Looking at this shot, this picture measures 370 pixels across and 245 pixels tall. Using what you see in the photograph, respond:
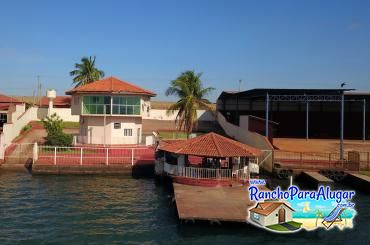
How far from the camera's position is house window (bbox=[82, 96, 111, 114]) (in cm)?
4184

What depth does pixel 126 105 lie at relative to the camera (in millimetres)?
42156

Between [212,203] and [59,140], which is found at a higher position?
[59,140]

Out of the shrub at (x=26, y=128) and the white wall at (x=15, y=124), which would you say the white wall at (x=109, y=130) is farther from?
the shrub at (x=26, y=128)

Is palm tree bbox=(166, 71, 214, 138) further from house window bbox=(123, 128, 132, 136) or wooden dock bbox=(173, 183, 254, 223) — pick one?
wooden dock bbox=(173, 183, 254, 223)

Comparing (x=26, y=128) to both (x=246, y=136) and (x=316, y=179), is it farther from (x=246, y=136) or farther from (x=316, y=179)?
(x=316, y=179)

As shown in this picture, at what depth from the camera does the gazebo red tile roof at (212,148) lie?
2603cm

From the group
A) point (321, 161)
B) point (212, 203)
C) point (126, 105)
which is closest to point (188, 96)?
point (126, 105)

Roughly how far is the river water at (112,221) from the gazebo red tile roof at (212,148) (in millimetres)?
3111

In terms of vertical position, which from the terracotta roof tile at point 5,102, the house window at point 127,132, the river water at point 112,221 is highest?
the terracotta roof tile at point 5,102

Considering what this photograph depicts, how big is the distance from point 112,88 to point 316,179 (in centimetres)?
2158

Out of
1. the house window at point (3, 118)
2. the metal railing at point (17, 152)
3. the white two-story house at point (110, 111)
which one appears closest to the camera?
the metal railing at point (17, 152)

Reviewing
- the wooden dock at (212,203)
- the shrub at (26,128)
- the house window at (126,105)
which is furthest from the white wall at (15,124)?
the wooden dock at (212,203)

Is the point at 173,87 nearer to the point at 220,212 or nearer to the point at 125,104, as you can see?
the point at 125,104

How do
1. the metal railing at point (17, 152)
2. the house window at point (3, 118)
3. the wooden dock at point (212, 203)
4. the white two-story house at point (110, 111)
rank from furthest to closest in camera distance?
1. the house window at point (3, 118)
2. the white two-story house at point (110, 111)
3. the metal railing at point (17, 152)
4. the wooden dock at point (212, 203)
